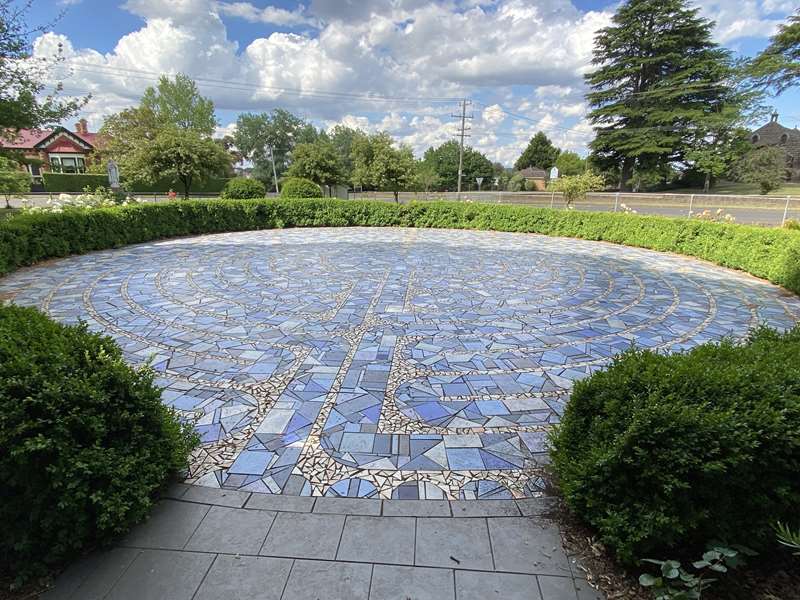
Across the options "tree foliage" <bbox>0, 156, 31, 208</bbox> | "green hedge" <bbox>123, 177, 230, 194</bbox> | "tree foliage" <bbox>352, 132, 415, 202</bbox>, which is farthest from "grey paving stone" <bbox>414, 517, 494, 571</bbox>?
"green hedge" <bbox>123, 177, 230, 194</bbox>

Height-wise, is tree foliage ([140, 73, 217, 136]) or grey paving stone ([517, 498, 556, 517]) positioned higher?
tree foliage ([140, 73, 217, 136])

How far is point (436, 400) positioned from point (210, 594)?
2.04 meters

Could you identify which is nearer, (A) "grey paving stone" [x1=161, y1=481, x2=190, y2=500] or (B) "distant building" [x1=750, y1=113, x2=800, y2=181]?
(A) "grey paving stone" [x1=161, y1=481, x2=190, y2=500]

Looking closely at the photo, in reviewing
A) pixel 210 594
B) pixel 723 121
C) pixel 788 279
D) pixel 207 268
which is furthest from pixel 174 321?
pixel 723 121

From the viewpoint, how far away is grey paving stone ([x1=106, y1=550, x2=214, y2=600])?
5.45 ft

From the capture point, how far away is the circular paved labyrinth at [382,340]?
2.63 metres

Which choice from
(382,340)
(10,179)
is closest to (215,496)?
(382,340)

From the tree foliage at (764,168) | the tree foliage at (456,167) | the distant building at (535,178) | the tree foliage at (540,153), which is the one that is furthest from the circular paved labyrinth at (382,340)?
the tree foliage at (540,153)

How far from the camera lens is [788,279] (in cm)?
693

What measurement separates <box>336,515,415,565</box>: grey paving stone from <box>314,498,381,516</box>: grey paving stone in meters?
0.05

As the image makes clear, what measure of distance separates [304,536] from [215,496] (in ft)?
2.04

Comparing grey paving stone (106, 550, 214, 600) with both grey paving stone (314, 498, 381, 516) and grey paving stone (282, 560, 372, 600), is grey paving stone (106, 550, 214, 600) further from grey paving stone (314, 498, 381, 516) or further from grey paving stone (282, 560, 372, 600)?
grey paving stone (314, 498, 381, 516)

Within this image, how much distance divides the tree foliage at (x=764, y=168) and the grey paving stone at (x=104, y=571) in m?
34.9

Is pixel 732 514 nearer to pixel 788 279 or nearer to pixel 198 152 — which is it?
pixel 788 279
